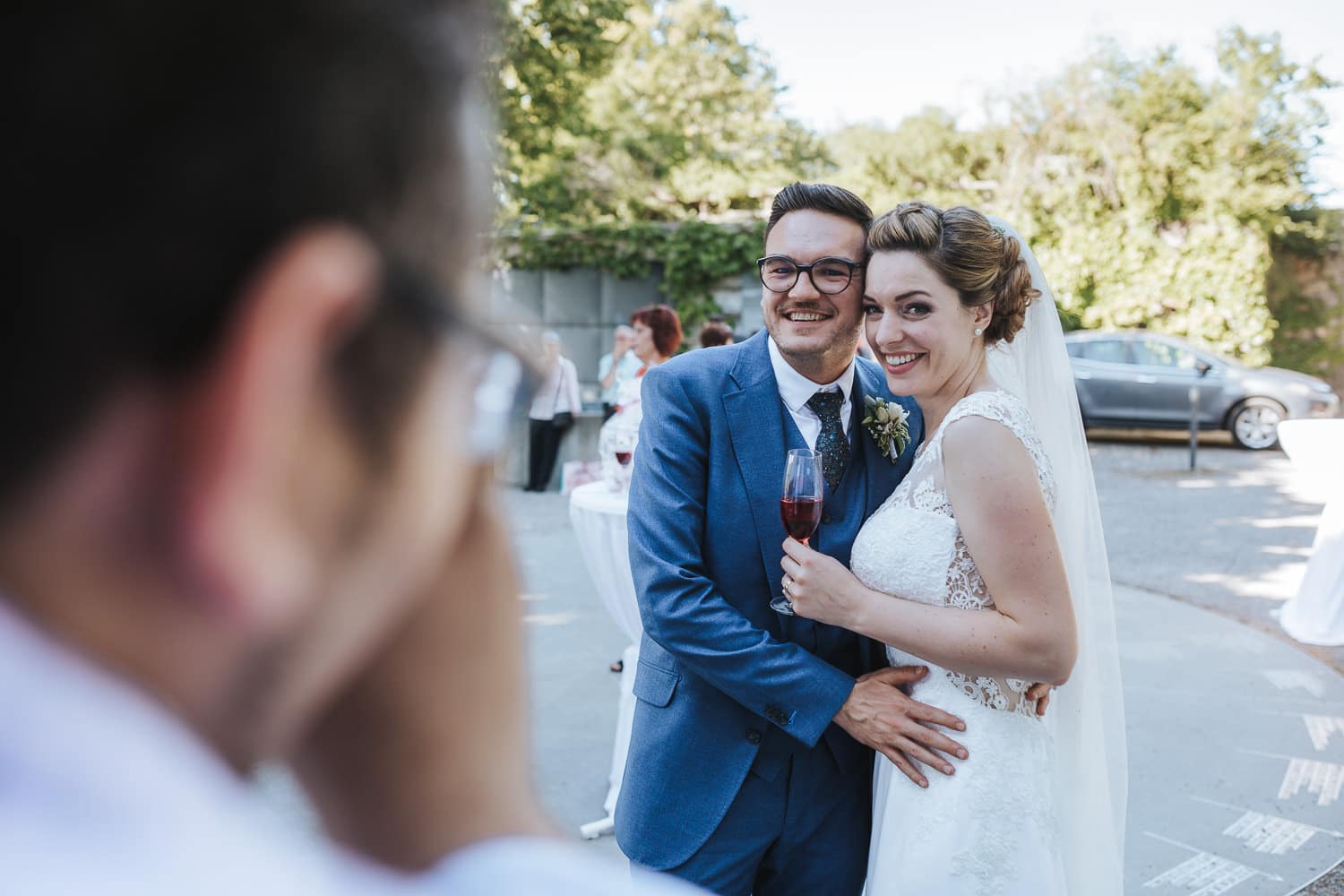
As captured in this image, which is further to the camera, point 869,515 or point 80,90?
point 869,515

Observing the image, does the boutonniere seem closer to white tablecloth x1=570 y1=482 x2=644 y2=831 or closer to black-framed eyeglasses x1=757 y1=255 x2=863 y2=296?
black-framed eyeglasses x1=757 y1=255 x2=863 y2=296

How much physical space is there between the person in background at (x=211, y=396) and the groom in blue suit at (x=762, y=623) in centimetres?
171

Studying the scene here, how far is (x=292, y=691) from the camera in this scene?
0.38 m

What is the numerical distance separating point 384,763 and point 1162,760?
4.82 meters

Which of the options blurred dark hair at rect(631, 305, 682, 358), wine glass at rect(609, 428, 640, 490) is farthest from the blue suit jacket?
blurred dark hair at rect(631, 305, 682, 358)

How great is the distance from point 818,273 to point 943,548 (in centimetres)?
68

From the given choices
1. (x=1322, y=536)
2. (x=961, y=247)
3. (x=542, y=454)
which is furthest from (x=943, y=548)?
(x=542, y=454)

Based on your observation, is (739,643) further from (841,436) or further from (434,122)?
(434,122)

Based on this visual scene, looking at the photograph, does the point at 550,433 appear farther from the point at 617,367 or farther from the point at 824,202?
the point at 824,202

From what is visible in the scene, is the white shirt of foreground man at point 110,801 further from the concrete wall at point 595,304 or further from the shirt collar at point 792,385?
the concrete wall at point 595,304

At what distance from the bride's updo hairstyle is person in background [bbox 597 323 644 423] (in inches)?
252

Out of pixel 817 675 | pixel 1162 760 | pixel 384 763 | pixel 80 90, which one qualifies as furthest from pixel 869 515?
pixel 1162 760

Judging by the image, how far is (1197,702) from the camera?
5.13m

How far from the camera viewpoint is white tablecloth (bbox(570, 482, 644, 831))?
390cm
